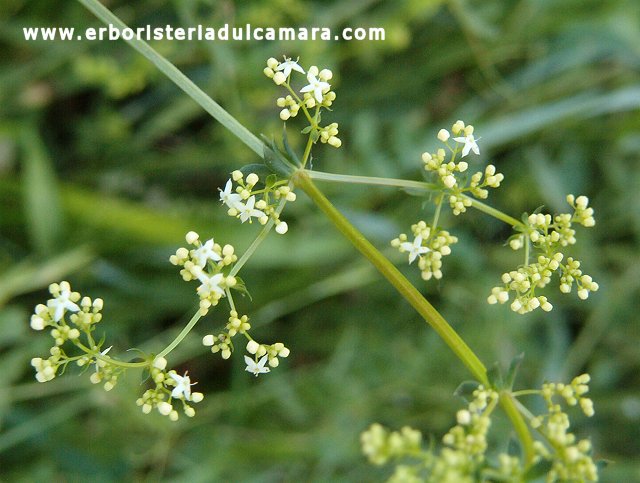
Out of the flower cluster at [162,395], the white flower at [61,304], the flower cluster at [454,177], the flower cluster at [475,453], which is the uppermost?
the flower cluster at [454,177]

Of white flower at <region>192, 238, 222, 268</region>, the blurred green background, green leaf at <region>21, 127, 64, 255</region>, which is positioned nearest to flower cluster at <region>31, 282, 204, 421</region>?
white flower at <region>192, 238, 222, 268</region>

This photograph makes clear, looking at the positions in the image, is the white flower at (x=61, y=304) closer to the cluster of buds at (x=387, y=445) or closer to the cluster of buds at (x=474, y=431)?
the cluster of buds at (x=387, y=445)

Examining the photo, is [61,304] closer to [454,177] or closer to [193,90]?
[193,90]

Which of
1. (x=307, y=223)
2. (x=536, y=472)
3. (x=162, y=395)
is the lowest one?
(x=536, y=472)

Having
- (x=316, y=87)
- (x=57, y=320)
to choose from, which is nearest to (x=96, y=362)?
(x=57, y=320)

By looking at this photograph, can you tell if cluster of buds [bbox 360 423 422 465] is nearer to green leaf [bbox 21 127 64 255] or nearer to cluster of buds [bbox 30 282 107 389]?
cluster of buds [bbox 30 282 107 389]

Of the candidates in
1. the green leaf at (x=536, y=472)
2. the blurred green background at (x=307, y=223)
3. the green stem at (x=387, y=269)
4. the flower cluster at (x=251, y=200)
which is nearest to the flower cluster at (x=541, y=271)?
the green stem at (x=387, y=269)
